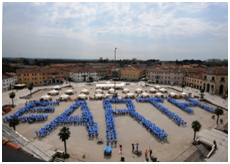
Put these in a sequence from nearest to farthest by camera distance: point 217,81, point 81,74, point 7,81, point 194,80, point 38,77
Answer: point 217,81 → point 7,81 → point 194,80 → point 38,77 → point 81,74

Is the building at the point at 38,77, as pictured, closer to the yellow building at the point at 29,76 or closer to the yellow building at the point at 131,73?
the yellow building at the point at 29,76

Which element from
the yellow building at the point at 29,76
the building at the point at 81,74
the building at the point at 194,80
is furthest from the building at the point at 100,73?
the building at the point at 194,80

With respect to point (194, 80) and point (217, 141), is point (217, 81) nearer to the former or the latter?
point (194, 80)

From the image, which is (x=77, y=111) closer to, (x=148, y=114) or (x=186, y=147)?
(x=148, y=114)

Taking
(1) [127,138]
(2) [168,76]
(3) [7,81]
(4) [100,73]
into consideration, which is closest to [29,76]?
(3) [7,81]

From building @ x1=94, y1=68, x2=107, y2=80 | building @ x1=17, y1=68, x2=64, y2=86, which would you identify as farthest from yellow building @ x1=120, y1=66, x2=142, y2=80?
building @ x1=17, y1=68, x2=64, y2=86

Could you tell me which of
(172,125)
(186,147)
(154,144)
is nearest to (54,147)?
(154,144)

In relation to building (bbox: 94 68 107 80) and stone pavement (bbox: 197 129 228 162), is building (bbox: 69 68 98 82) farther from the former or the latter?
stone pavement (bbox: 197 129 228 162)

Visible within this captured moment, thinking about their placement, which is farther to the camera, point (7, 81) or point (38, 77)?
point (38, 77)
